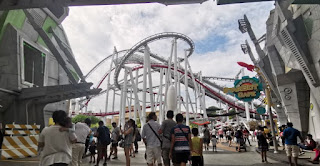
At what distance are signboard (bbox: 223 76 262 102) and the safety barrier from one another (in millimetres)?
11131

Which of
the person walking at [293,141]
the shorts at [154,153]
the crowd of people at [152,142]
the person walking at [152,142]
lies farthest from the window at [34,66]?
the person walking at [293,141]

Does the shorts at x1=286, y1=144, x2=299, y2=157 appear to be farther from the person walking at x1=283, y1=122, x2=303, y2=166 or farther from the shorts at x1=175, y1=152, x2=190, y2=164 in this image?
the shorts at x1=175, y1=152, x2=190, y2=164

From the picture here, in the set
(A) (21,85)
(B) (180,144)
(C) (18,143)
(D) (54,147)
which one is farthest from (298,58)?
(A) (21,85)

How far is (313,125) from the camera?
10.8 meters

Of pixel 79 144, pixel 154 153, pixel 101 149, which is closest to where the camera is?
pixel 154 153

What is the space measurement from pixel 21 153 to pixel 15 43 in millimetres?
5646

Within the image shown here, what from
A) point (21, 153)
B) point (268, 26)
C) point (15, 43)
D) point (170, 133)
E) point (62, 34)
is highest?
point (62, 34)

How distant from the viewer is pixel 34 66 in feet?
45.7

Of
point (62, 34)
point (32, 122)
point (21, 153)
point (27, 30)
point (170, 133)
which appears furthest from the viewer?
point (62, 34)

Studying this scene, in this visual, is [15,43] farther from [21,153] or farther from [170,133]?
[170,133]

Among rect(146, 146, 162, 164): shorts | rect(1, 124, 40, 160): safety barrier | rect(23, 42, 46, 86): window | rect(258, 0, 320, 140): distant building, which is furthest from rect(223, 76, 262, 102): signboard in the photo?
rect(23, 42, 46, 86): window

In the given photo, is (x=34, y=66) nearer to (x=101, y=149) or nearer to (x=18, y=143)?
(x=18, y=143)

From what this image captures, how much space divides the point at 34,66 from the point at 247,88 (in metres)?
13.3

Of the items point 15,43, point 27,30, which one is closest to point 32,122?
point 15,43
